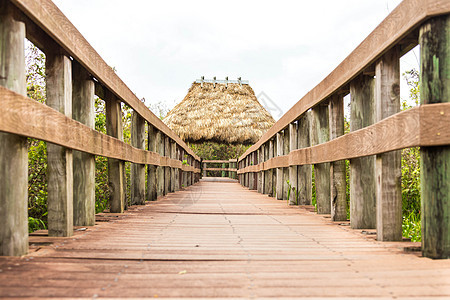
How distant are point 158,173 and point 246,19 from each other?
13.6m

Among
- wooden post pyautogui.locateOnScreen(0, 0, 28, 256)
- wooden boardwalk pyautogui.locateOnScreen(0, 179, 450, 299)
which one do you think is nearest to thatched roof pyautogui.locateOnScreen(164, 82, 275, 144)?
wooden boardwalk pyautogui.locateOnScreen(0, 179, 450, 299)

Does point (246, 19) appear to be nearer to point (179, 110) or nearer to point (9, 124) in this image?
point (179, 110)

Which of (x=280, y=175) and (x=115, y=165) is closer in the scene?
(x=115, y=165)

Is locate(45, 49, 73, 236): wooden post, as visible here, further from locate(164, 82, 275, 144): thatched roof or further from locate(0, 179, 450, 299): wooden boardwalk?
locate(164, 82, 275, 144): thatched roof

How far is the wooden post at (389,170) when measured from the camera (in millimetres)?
2459

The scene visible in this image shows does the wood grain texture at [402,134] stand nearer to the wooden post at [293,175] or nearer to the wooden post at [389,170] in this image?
the wooden post at [389,170]

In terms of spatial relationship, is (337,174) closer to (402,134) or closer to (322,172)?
(322,172)

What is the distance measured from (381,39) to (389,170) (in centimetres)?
83

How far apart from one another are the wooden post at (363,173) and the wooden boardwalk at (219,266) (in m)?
0.18

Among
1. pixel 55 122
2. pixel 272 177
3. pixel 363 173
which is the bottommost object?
pixel 272 177

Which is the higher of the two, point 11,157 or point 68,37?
point 68,37

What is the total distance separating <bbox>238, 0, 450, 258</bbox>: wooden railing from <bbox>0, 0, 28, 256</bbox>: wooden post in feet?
Result: 6.52

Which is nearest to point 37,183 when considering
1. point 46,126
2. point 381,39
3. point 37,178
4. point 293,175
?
point 37,178

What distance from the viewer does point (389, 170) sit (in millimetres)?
2475
